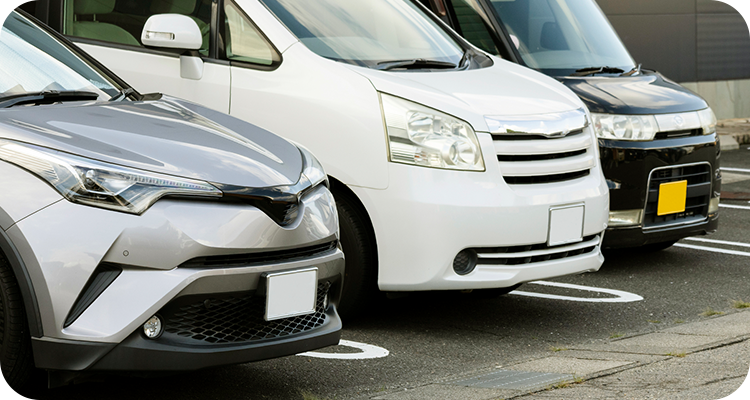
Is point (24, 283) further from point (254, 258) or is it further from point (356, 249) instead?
point (356, 249)

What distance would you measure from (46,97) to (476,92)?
6.60ft

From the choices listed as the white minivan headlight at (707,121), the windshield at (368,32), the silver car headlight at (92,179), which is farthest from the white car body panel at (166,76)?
the white minivan headlight at (707,121)

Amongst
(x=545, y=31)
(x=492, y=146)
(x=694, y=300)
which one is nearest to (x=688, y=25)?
(x=545, y=31)

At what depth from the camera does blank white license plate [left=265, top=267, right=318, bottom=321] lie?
3078 mm

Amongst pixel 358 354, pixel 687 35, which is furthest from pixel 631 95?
pixel 687 35

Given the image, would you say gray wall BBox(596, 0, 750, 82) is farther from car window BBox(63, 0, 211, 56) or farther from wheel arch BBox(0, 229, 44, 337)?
wheel arch BBox(0, 229, 44, 337)

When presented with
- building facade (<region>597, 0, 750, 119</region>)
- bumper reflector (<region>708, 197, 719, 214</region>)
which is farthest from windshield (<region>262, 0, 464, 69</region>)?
building facade (<region>597, 0, 750, 119</region>)

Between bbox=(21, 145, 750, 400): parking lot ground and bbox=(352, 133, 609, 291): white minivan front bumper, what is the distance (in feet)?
Answer: 1.15

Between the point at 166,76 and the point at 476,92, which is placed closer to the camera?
the point at 476,92

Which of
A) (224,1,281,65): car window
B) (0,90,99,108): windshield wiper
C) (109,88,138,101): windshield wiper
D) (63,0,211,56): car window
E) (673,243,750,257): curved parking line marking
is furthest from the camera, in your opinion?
(673,243,750,257): curved parking line marking

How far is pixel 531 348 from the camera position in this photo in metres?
4.36

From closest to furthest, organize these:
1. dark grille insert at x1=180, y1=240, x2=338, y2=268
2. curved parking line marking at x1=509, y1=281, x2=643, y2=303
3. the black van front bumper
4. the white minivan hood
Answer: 1. dark grille insert at x1=180, y1=240, x2=338, y2=268
2. the white minivan hood
3. curved parking line marking at x1=509, y1=281, x2=643, y2=303
4. the black van front bumper

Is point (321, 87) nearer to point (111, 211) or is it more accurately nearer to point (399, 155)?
point (399, 155)

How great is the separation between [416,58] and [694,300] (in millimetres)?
2102
